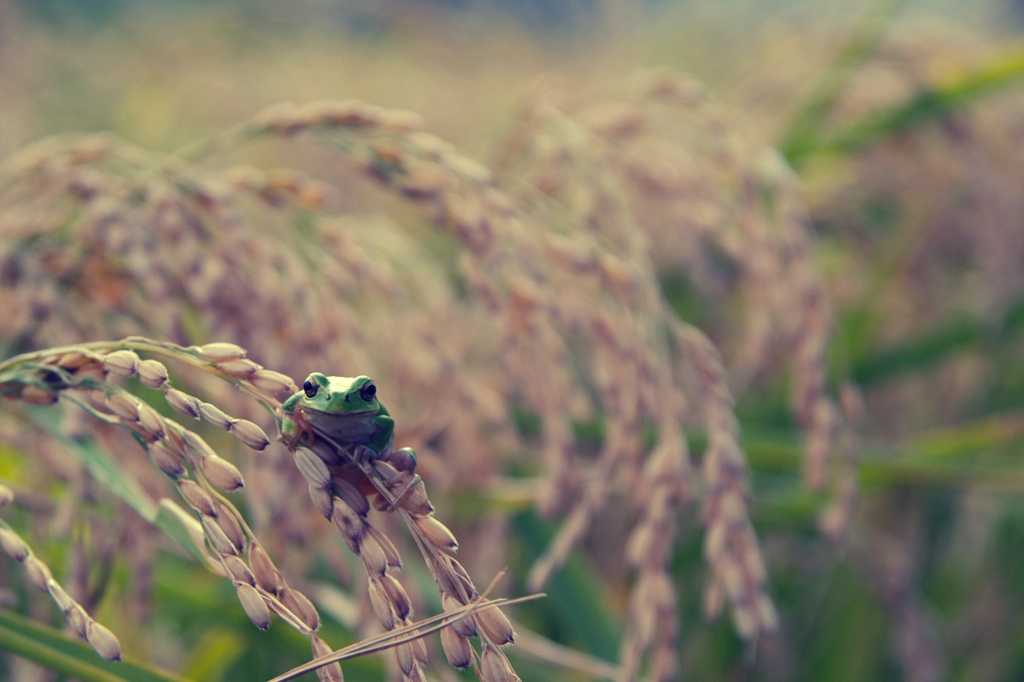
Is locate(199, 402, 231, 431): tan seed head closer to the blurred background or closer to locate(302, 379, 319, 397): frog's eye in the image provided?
locate(302, 379, 319, 397): frog's eye

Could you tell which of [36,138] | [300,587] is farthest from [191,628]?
[36,138]

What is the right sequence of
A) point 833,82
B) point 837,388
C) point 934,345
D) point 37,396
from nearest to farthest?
point 37,396 → point 837,388 → point 934,345 → point 833,82

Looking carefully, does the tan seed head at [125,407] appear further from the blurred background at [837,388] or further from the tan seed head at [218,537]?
the blurred background at [837,388]

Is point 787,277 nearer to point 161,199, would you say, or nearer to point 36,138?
point 161,199

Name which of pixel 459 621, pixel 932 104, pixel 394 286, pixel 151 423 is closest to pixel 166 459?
pixel 151 423

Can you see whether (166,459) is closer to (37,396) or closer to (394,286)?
(37,396)
